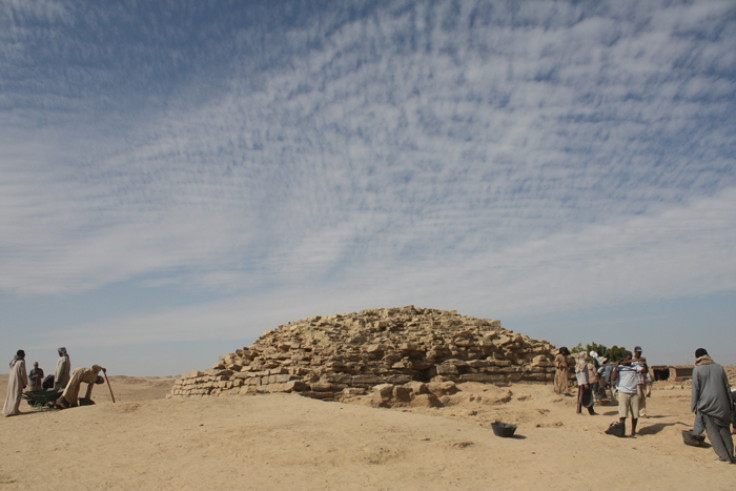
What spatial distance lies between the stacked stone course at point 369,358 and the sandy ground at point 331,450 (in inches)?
70.1

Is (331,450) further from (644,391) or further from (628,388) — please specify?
(644,391)

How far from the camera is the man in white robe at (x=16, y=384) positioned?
11.3m

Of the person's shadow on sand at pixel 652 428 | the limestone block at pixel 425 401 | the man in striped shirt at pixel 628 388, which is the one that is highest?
the man in striped shirt at pixel 628 388

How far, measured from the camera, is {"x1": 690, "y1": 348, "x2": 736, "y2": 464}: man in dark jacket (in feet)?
23.8

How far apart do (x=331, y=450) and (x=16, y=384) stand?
892cm

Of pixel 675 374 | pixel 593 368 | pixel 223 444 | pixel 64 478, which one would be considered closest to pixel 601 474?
pixel 593 368

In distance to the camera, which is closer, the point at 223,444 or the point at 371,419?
the point at 223,444

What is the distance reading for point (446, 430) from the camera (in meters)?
8.77

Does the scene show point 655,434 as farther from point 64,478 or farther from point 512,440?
point 64,478

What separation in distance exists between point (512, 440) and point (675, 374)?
2152cm

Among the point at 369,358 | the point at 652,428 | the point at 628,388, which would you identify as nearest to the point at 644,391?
the point at 652,428

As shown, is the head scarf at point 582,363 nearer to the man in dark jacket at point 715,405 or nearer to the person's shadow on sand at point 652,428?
the person's shadow on sand at point 652,428

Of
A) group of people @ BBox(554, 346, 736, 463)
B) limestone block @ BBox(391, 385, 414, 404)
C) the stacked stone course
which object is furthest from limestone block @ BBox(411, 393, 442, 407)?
group of people @ BBox(554, 346, 736, 463)

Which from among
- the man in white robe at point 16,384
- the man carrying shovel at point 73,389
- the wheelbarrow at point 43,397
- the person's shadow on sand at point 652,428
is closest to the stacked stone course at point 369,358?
the man carrying shovel at point 73,389
